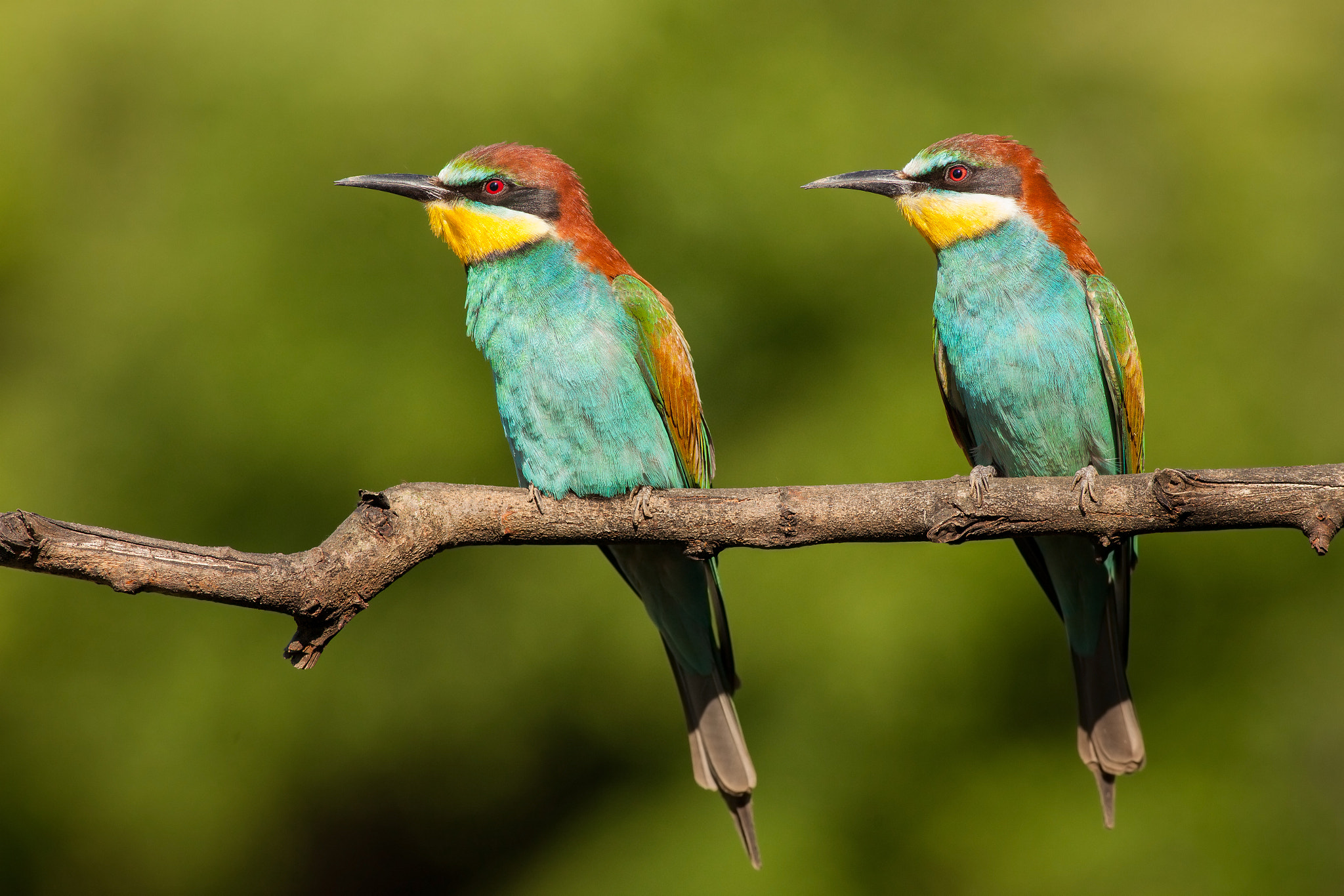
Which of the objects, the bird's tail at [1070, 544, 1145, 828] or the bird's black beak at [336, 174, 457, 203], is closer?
the bird's tail at [1070, 544, 1145, 828]

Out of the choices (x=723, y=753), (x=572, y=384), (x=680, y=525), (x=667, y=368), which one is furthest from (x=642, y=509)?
(x=723, y=753)

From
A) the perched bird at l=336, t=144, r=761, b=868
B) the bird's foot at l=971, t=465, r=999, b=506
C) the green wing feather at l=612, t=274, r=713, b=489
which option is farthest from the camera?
the green wing feather at l=612, t=274, r=713, b=489

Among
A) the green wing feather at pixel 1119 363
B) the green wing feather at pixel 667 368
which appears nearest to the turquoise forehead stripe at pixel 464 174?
the green wing feather at pixel 667 368

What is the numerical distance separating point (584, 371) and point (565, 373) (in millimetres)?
54

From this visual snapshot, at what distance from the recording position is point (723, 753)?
3.10m

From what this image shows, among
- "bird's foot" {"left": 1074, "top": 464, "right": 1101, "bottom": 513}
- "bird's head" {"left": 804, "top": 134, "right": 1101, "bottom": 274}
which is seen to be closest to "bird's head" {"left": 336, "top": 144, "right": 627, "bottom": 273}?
"bird's head" {"left": 804, "top": 134, "right": 1101, "bottom": 274}

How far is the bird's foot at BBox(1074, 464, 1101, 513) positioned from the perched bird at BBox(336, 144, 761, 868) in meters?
1.19

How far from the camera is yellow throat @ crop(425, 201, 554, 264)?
3176mm

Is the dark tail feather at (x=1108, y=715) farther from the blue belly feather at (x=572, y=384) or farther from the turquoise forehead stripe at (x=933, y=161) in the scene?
the turquoise forehead stripe at (x=933, y=161)

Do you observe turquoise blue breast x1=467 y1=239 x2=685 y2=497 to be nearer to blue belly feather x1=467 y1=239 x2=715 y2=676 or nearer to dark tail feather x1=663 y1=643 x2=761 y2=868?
blue belly feather x1=467 y1=239 x2=715 y2=676

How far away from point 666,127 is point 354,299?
1.60 m

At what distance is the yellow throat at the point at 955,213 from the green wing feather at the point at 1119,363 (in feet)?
1.07

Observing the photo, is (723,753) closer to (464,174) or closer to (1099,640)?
(1099,640)

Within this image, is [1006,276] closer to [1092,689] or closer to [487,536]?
[1092,689]
